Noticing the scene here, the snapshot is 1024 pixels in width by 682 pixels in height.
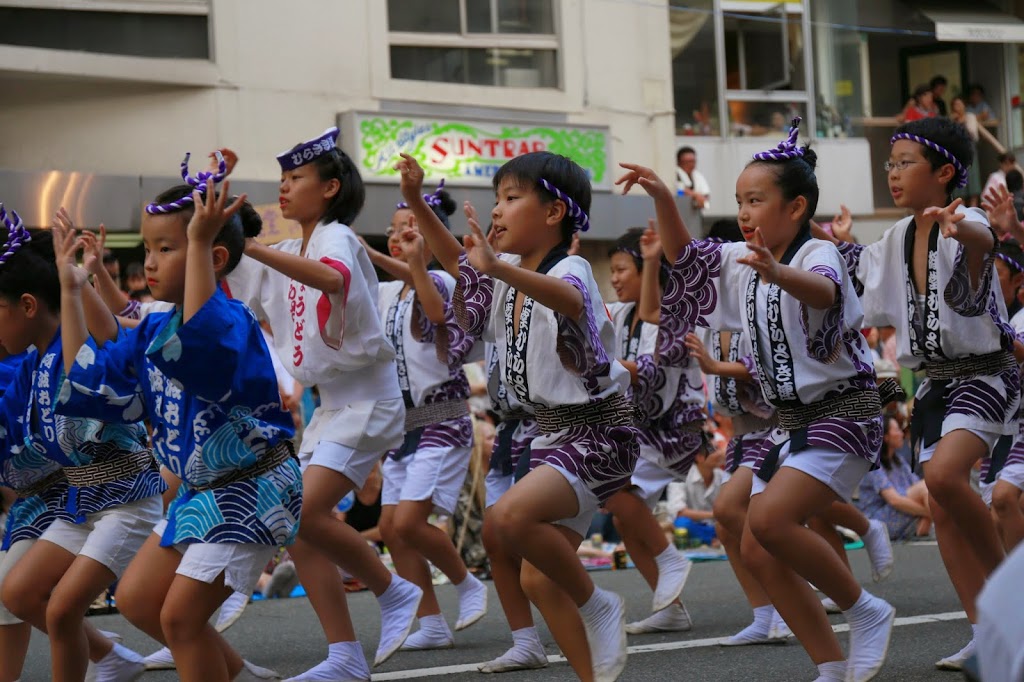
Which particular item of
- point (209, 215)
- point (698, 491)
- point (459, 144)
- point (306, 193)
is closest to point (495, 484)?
point (306, 193)

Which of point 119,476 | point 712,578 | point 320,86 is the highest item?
point 320,86

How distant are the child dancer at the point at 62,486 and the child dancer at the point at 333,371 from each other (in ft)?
2.37

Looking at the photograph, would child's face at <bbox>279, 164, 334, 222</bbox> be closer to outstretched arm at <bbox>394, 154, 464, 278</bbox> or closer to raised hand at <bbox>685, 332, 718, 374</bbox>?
outstretched arm at <bbox>394, 154, 464, 278</bbox>

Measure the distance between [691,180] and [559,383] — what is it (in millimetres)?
13247

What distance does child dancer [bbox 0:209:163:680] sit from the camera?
4.61m

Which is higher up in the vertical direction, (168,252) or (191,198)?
(191,198)

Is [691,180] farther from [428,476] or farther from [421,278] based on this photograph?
[421,278]

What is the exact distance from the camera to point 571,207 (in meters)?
4.95

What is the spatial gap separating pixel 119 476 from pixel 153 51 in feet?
34.6

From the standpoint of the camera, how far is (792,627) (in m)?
4.76

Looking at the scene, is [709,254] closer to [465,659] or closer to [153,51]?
[465,659]

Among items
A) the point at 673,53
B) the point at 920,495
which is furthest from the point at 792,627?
the point at 673,53

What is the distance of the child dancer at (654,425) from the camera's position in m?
6.77

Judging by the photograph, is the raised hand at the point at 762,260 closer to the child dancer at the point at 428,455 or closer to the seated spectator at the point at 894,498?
the child dancer at the point at 428,455
